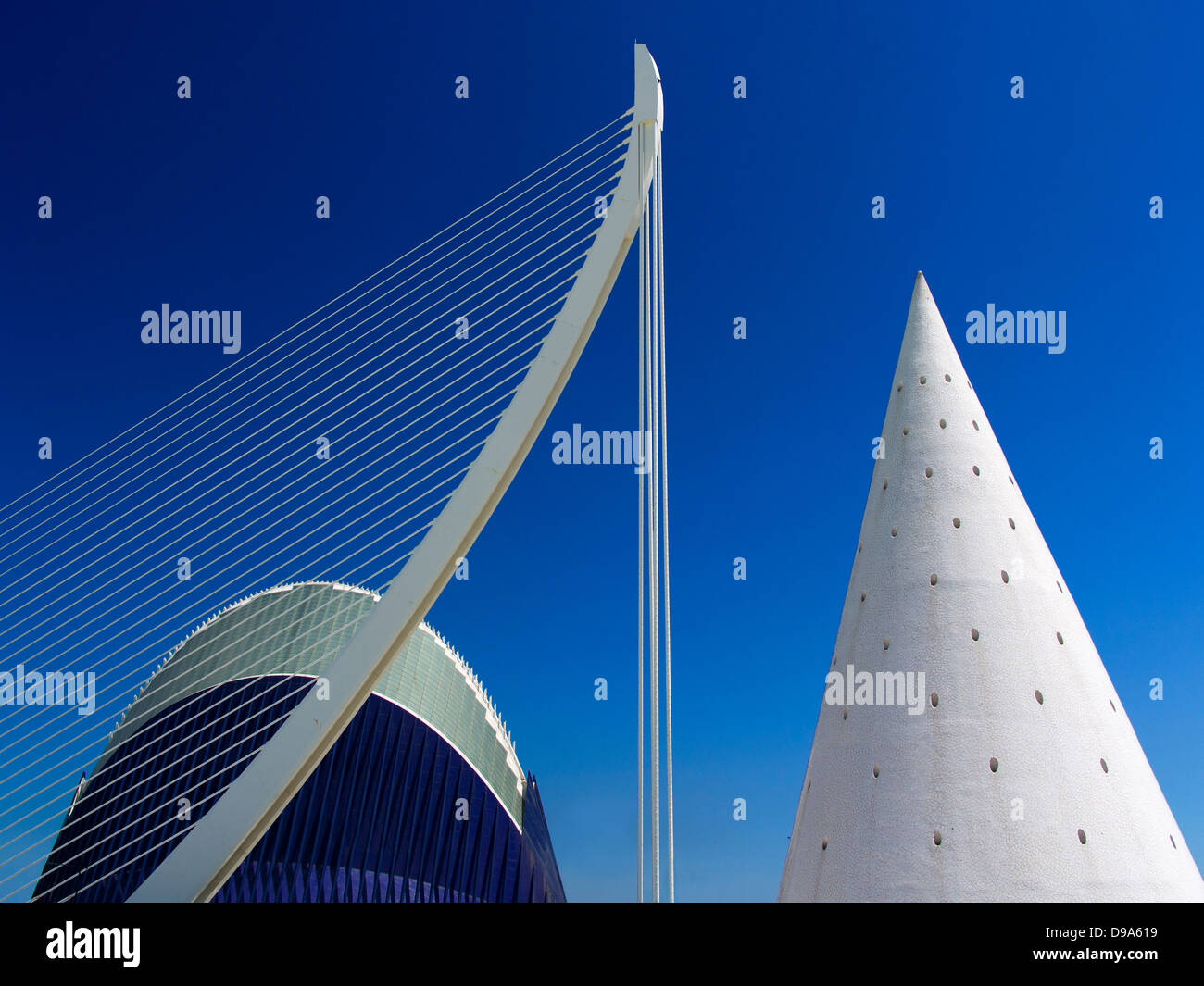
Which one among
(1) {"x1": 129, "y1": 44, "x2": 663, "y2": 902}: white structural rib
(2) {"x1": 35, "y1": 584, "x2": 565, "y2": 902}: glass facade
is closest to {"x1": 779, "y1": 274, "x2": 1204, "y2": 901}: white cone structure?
(1) {"x1": 129, "y1": 44, "x2": 663, "y2": 902}: white structural rib

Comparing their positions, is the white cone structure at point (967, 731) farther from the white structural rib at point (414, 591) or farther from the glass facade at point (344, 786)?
the glass facade at point (344, 786)

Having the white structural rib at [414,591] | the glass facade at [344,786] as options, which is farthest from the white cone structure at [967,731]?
the glass facade at [344,786]

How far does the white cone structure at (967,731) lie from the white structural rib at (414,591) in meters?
6.43

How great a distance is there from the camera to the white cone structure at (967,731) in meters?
12.1

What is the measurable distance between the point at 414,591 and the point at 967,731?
27.8ft

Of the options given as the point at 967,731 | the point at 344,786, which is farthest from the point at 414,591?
the point at 344,786

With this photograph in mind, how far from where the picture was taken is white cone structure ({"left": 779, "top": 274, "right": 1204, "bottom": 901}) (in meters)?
12.1

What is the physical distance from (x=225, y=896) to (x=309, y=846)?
4.46m

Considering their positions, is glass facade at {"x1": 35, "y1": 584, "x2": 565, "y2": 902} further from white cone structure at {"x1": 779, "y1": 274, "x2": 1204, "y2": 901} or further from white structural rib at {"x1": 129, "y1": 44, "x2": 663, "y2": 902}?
white cone structure at {"x1": 779, "y1": 274, "x2": 1204, "y2": 901}

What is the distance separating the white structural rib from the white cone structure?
253 inches

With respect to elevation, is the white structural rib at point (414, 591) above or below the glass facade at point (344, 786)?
above
